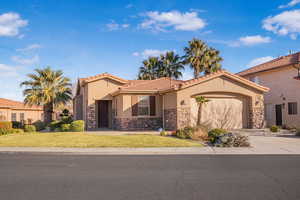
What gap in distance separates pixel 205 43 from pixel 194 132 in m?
20.9

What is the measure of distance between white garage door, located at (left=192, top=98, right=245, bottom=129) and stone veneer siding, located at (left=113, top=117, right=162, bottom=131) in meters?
3.51

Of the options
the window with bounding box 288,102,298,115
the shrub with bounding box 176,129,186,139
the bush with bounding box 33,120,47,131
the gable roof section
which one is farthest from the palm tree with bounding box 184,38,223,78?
the bush with bounding box 33,120,47,131

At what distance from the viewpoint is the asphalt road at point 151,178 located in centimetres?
562

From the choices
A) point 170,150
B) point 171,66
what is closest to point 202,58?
point 171,66

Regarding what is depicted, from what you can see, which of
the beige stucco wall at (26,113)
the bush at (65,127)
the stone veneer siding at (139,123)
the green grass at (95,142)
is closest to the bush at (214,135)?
the green grass at (95,142)

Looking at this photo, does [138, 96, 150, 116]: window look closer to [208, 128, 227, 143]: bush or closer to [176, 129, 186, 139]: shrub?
[176, 129, 186, 139]: shrub

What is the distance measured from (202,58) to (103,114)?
52.2 feet

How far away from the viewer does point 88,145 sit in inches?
521

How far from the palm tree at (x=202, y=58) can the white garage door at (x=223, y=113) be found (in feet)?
42.6

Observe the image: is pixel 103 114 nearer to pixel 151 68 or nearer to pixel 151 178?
pixel 151 68

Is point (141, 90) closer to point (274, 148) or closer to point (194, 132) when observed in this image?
point (194, 132)

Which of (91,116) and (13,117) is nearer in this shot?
(91,116)

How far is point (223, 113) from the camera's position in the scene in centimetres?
2069

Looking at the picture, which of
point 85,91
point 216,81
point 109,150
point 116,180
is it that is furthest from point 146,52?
point 116,180
